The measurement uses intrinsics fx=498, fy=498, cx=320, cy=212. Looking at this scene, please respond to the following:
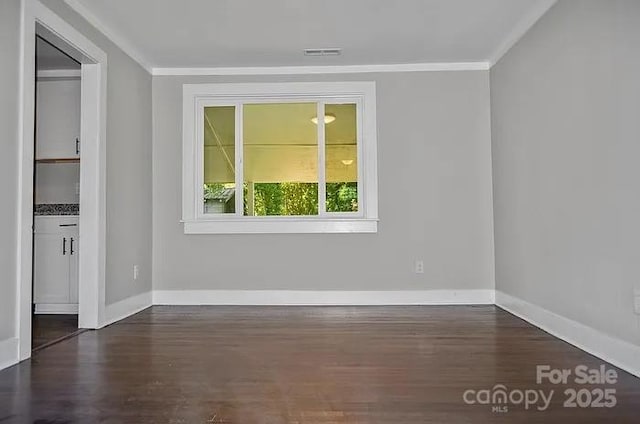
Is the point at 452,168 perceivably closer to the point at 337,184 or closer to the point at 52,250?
the point at 337,184

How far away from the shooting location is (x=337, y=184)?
502 cm

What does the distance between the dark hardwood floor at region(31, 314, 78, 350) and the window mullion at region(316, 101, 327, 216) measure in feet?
7.92

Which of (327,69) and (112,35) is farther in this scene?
(327,69)

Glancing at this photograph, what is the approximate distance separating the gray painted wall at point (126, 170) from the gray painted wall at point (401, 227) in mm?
230

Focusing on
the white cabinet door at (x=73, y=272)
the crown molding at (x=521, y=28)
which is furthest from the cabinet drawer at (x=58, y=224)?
the crown molding at (x=521, y=28)

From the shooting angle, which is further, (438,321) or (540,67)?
(438,321)

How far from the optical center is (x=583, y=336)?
3.07 m

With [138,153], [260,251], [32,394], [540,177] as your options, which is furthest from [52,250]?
[540,177]

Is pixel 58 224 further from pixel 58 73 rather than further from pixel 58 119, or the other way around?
pixel 58 73

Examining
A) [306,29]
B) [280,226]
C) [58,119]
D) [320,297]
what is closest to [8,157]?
[58,119]

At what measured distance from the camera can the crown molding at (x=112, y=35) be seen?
3.54 metres

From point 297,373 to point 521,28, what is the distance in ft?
10.5

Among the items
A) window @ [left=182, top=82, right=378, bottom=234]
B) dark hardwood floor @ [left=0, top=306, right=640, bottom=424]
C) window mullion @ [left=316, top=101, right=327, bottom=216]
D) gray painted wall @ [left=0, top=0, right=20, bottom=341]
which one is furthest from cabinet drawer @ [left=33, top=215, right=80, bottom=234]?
window mullion @ [left=316, top=101, right=327, bottom=216]

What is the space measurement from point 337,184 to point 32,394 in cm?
332
